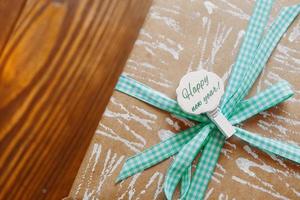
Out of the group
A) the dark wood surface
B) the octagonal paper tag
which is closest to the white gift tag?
the octagonal paper tag

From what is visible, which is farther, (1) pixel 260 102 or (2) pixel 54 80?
(2) pixel 54 80

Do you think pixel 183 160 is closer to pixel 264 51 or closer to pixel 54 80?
pixel 264 51

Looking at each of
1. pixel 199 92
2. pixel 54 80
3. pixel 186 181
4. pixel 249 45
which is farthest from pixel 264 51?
pixel 54 80

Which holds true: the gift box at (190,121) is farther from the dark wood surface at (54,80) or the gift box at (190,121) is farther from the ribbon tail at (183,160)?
the dark wood surface at (54,80)

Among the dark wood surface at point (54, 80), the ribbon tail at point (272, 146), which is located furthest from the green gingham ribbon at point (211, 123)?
the dark wood surface at point (54, 80)

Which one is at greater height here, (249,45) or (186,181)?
(249,45)

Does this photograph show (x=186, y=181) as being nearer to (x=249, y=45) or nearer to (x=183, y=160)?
(x=183, y=160)

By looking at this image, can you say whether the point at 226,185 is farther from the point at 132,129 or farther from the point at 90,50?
the point at 90,50
